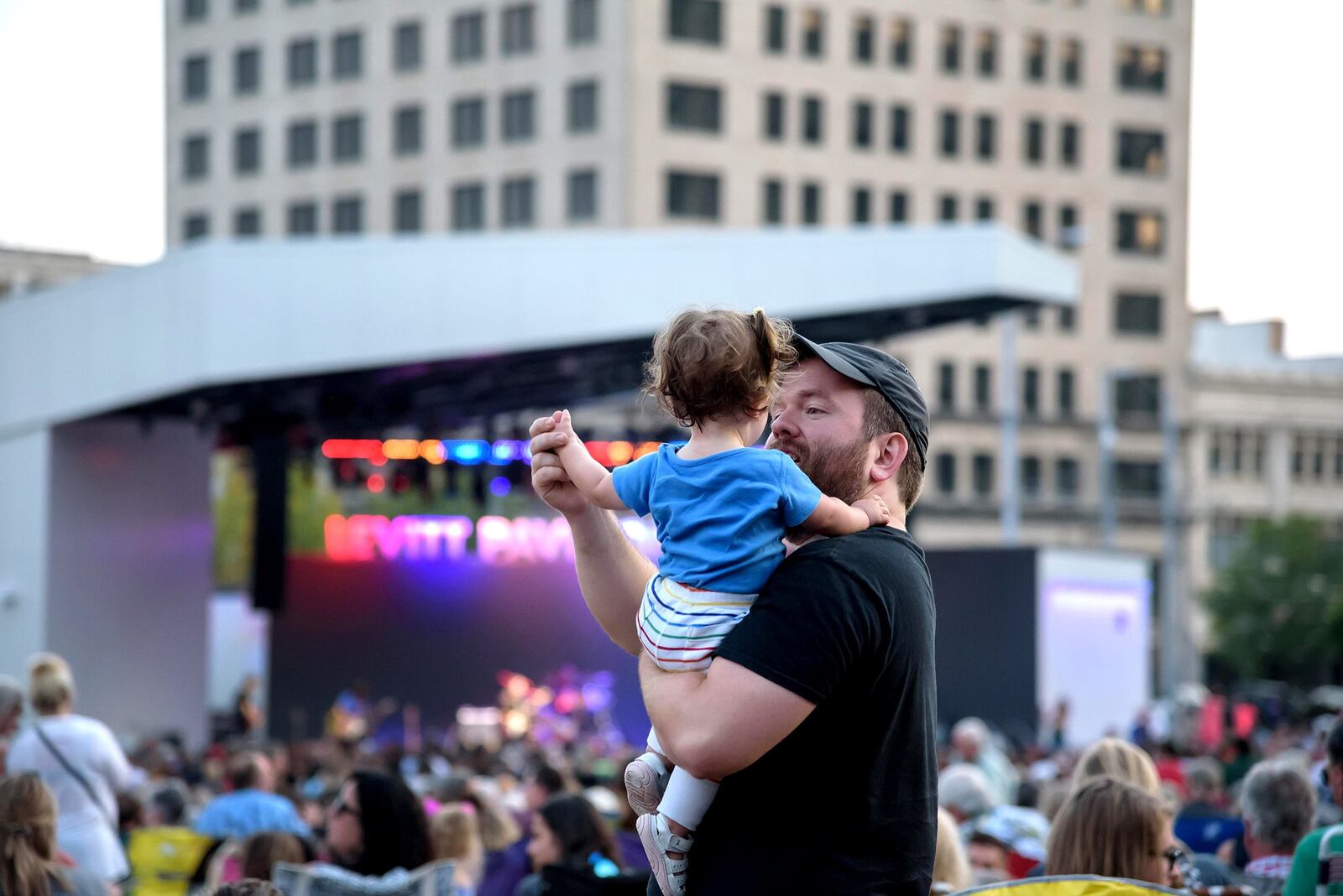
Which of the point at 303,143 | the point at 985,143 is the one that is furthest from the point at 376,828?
the point at 985,143

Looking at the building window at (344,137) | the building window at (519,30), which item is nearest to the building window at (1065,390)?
the building window at (519,30)

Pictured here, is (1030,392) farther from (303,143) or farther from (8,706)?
(8,706)

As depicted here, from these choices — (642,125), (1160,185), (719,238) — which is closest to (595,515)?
(719,238)

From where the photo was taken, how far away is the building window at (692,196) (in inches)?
2484

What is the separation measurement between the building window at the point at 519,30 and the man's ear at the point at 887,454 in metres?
62.6

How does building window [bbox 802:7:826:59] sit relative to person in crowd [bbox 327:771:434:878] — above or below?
above

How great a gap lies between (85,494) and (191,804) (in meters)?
10.6

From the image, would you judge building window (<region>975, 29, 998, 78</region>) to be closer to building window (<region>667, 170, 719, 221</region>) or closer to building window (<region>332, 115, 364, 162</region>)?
building window (<region>667, 170, 719, 221</region>)

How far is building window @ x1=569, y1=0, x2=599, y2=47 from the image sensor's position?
2493 inches

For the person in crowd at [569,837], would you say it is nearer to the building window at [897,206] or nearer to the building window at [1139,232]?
the building window at [897,206]

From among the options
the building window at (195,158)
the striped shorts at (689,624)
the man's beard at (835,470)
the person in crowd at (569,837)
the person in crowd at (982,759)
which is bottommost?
the person in crowd at (982,759)

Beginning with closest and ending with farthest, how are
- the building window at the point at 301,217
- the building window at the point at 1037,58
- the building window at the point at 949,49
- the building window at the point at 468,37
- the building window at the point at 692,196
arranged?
1. the building window at the point at 692,196
2. the building window at the point at 468,37
3. the building window at the point at 301,217
4. the building window at the point at 949,49
5. the building window at the point at 1037,58

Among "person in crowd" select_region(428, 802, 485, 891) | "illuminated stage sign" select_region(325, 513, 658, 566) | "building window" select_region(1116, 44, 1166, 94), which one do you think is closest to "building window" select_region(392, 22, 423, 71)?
"building window" select_region(1116, 44, 1166, 94)

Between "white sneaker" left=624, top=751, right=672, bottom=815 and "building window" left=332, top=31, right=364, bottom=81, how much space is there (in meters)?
65.9
